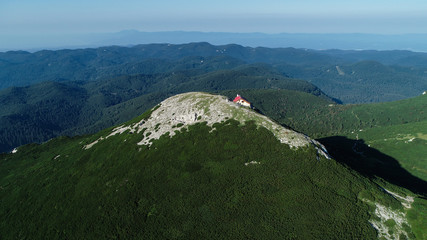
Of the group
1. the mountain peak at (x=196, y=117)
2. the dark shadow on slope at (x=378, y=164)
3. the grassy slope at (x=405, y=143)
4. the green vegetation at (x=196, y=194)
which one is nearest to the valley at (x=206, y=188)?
the green vegetation at (x=196, y=194)

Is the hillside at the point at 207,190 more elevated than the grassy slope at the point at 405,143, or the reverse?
the hillside at the point at 207,190

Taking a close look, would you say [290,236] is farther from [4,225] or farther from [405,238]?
[4,225]

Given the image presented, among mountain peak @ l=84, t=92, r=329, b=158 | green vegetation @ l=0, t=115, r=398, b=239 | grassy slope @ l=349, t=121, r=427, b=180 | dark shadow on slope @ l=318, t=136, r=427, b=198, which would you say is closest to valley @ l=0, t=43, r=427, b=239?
green vegetation @ l=0, t=115, r=398, b=239

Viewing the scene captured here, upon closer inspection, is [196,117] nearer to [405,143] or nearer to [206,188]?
[206,188]

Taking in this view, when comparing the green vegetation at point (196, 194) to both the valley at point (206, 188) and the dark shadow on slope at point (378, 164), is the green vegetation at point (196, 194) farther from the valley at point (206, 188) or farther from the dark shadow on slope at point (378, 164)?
the dark shadow on slope at point (378, 164)

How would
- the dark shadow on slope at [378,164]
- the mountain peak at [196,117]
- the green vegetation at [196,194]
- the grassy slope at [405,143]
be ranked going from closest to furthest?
the green vegetation at [196,194] → the mountain peak at [196,117] → the dark shadow on slope at [378,164] → the grassy slope at [405,143]

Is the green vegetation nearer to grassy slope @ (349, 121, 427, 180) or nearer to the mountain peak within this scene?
the mountain peak

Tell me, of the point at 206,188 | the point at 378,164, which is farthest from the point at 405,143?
the point at 206,188
